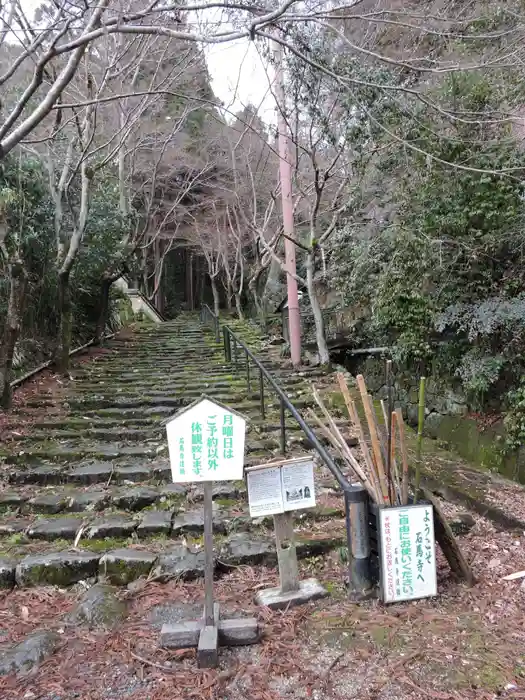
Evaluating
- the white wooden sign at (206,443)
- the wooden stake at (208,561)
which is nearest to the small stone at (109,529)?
the wooden stake at (208,561)

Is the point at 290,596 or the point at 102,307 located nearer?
the point at 290,596

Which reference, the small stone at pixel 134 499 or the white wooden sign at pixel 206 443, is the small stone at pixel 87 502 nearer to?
the small stone at pixel 134 499

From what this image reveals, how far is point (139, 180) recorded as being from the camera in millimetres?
17172

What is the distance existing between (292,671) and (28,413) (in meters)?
5.24

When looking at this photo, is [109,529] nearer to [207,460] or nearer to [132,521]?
[132,521]

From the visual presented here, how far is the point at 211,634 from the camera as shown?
2.48 metres

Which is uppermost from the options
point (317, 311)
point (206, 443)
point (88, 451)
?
point (317, 311)

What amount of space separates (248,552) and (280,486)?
0.86 m

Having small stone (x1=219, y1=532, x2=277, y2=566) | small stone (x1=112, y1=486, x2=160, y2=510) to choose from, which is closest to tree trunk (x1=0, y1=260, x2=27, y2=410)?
small stone (x1=112, y1=486, x2=160, y2=510)

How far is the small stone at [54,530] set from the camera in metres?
3.66

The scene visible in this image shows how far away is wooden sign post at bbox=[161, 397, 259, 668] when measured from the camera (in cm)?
252

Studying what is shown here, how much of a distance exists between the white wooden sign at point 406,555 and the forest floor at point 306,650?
0.27 feet

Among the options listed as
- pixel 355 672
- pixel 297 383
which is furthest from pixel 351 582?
pixel 297 383

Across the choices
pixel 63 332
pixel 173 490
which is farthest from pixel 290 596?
pixel 63 332
